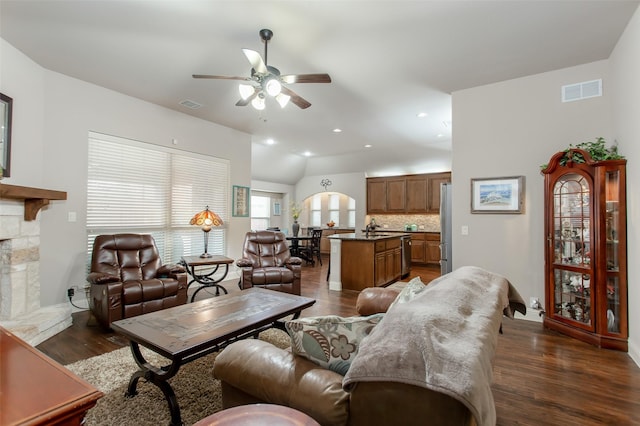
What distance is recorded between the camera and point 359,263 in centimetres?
509

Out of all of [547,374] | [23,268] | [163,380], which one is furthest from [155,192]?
[547,374]

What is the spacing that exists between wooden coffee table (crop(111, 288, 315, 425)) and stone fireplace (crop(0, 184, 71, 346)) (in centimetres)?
151

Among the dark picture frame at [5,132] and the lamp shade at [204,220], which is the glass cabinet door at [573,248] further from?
the dark picture frame at [5,132]

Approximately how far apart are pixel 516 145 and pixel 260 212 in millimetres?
7493

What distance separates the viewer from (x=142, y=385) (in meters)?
2.22

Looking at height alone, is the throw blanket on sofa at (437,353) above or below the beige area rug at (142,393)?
above

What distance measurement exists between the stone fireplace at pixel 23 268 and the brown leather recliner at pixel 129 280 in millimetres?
448

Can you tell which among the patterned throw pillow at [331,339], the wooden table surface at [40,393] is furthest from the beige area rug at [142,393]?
the wooden table surface at [40,393]

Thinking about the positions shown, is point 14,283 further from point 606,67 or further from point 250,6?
point 606,67

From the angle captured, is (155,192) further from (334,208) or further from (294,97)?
(334,208)

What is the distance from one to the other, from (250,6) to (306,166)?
7394 millimetres

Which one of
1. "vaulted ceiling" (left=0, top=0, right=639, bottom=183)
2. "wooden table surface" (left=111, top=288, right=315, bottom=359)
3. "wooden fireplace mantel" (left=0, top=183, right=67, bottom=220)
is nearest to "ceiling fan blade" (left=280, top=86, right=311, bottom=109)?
"vaulted ceiling" (left=0, top=0, right=639, bottom=183)

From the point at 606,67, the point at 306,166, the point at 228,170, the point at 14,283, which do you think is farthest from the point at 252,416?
the point at 306,166

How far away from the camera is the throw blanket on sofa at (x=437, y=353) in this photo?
0.89 meters
